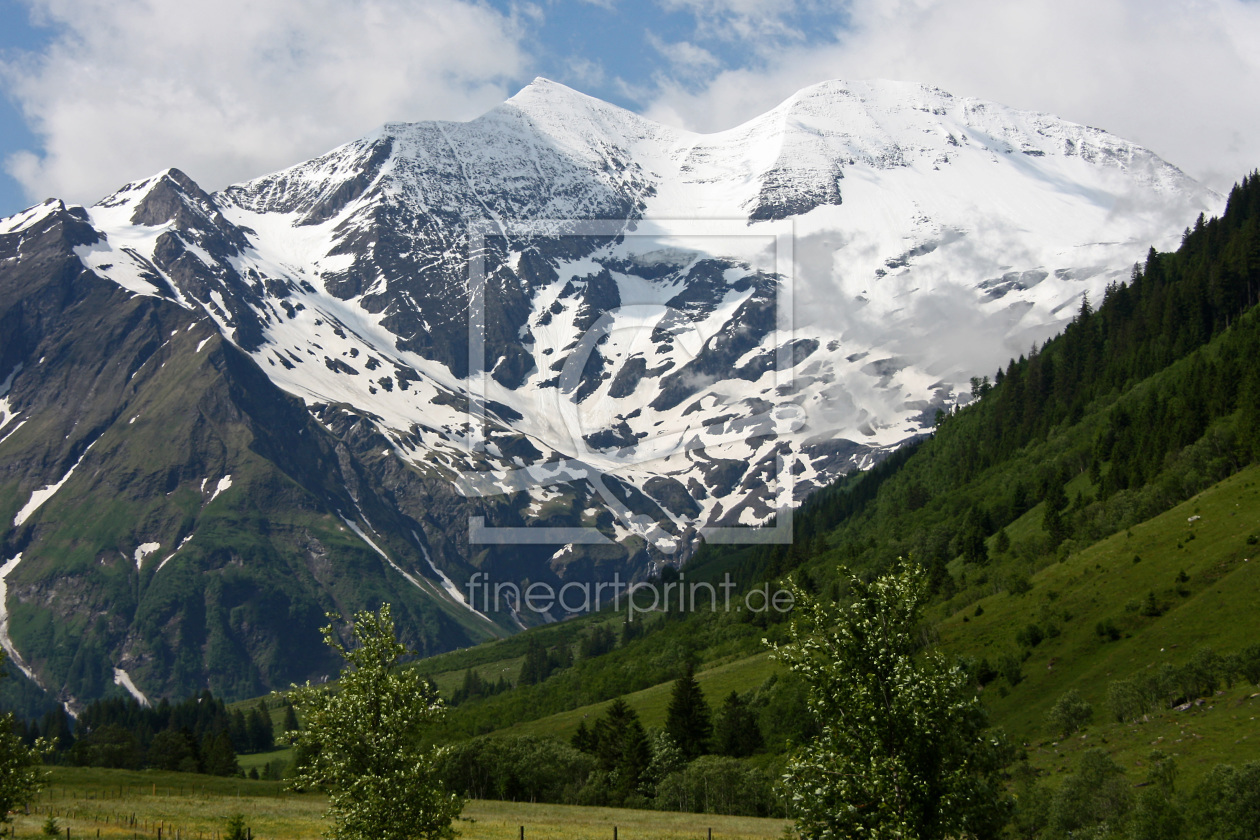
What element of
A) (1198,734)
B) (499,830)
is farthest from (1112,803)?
(499,830)

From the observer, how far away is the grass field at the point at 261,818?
200 ft

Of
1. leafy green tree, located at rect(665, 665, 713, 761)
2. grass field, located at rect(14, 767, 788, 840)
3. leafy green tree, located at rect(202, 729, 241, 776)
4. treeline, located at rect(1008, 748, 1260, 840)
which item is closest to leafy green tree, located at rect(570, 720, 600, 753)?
leafy green tree, located at rect(665, 665, 713, 761)

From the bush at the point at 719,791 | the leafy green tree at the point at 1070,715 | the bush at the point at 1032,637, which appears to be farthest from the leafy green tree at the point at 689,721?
the leafy green tree at the point at 1070,715

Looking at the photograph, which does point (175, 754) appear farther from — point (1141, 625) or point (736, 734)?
point (1141, 625)

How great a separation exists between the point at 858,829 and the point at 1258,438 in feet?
407

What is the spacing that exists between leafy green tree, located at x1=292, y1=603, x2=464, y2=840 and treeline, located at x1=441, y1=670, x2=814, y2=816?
48.2m

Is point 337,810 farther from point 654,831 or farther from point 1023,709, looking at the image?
point 1023,709

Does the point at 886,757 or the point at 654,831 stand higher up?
the point at 886,757

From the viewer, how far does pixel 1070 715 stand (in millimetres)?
102312

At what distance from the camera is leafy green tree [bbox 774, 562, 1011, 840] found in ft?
112

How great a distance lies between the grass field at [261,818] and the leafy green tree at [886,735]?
741 inches

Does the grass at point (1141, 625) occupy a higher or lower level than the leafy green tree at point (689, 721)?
higher

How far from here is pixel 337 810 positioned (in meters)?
41.2

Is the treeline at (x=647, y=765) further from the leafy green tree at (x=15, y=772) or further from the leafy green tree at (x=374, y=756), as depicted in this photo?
the leafy green tree at (x=374, y=756)
